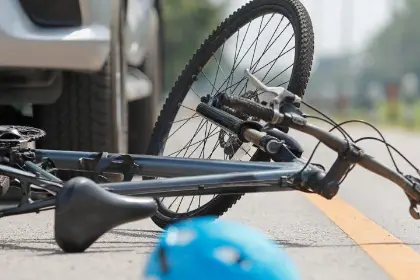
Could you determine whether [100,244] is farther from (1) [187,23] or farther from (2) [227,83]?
(1) [187,23]

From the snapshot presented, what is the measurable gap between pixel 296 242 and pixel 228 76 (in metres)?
1.09

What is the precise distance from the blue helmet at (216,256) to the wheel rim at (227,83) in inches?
67.8

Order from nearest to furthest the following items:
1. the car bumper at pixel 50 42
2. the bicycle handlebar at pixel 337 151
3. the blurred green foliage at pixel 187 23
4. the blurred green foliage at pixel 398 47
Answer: the bicycle handlebar at pixel 337 151 → the car bumper at pixel 50 42 → the blurred green foliage at pixel 187 23 → the blurred green foliage at pixel 398 47

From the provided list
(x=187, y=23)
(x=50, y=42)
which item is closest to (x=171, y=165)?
(x=50, y=42)

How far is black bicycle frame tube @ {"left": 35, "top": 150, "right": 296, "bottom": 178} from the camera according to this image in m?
4.29

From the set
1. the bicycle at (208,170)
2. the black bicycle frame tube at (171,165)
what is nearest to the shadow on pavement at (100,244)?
the bicycle at (208,170)

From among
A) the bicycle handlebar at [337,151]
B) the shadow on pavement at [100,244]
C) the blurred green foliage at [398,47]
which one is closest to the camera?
the bicycle handlebar at [337,151]

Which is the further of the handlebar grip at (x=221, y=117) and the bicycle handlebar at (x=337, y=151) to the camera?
the handlebar grip at (x=221, y=117)

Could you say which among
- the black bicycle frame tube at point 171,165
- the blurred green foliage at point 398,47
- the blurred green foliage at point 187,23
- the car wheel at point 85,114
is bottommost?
the blurred green foliage at point 398,47

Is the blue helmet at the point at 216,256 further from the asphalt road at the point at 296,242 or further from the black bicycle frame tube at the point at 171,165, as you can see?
the black bicycle frame tube at the point at 171,165

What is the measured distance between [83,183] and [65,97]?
8.25ft

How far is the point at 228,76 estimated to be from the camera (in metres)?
5.35

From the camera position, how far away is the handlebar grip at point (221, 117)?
4566mm

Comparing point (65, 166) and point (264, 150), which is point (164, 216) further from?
Answer: point (264, 150)
